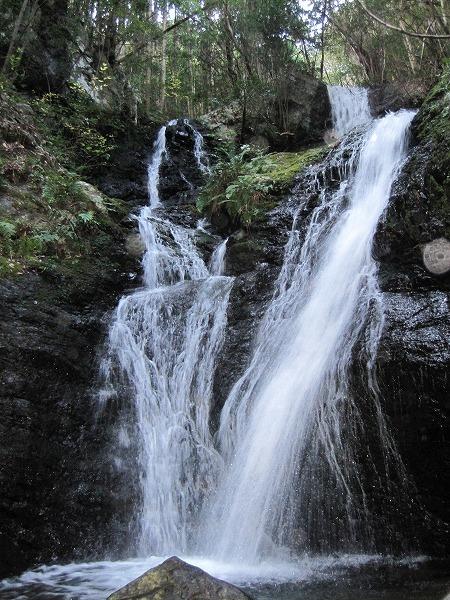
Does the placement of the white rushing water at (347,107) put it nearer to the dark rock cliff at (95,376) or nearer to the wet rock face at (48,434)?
the dark rock cliff at (95,376)

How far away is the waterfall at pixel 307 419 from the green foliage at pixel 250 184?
6.23ft

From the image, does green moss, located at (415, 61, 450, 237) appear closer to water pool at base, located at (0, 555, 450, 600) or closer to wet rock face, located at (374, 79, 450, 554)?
wet rock face, located at (374, 79, 450, 554)

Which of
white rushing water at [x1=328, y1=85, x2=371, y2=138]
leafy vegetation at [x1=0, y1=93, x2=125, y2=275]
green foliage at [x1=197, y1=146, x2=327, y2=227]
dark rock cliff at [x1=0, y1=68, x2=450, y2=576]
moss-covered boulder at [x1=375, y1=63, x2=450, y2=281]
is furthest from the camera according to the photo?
white rushing water at [x1=328, y1=85, x2=371, y2=138]

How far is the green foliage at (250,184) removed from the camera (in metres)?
9.24

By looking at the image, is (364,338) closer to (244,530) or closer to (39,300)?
(244,530)

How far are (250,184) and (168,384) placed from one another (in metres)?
4.42

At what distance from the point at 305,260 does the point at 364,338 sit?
235 cm

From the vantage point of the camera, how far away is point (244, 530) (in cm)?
527

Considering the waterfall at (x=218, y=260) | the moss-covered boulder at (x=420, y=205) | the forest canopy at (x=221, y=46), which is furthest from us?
the forest canopy at (x=221, y=46)

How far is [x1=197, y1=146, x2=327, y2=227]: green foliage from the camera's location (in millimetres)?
9242

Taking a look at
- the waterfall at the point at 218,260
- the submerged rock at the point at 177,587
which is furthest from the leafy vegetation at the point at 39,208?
the submerged rock at the point at 177,587

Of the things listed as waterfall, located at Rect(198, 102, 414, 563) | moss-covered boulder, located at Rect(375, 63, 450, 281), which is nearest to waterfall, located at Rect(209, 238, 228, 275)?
waterfall, located at Rect(198, 102, 414, 563)

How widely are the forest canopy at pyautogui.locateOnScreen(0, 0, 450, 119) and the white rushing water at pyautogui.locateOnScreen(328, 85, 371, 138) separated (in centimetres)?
117

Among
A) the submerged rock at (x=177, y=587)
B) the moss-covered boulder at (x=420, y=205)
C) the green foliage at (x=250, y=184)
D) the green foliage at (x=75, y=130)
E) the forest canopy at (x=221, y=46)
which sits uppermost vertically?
the forest canopy at (x=221, y=46)
